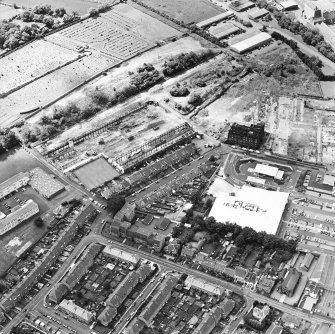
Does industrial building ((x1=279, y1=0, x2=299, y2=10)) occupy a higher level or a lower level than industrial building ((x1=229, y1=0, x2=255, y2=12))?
higher

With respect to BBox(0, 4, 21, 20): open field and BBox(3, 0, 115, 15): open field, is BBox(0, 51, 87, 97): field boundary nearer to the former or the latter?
BBox(3, 0, 115, 15): open field

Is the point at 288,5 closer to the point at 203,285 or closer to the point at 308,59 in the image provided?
the point at 308,59

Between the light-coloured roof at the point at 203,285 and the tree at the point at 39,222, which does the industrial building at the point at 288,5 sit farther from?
the light-coloured roof at the point at 203,285

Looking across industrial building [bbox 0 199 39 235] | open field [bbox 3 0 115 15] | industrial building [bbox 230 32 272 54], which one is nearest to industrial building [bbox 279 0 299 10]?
industrial building [bbox 230 32 272 54]

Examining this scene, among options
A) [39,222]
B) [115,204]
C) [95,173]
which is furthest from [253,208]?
[39,222]

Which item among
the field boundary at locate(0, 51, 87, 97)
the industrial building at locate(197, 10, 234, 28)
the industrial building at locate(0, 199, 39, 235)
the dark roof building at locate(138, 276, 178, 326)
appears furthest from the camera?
the industrial building at locate(197, 10, 234, 28)

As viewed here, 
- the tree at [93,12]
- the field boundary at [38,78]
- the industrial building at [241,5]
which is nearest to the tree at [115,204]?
the field boundary at [38,78]
